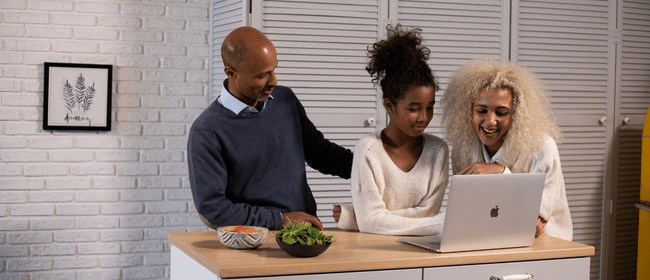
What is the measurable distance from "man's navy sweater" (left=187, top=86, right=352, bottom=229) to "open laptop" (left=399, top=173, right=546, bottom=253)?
0.57 meters

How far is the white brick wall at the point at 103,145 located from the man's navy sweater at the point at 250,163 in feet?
4.73

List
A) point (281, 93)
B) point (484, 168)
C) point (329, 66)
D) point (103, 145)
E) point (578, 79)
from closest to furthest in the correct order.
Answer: point (484, 168) < point (281, 93) < point (329, 66) < point (103, 145) < point (578, 79)

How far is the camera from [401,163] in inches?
73.4

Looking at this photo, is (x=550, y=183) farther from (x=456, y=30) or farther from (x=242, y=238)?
(x=456, y=30)

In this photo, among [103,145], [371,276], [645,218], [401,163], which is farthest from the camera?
[645,218]

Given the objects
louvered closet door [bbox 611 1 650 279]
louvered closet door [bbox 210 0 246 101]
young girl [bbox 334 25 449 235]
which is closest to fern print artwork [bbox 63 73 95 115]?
louvered closet door [bbox 210 0 246 101]

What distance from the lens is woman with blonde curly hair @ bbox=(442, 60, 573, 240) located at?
1.80 metres

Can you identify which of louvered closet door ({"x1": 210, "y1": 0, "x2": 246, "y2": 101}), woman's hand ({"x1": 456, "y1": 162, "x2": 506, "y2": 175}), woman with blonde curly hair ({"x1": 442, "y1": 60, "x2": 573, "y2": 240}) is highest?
louvered closet door ({"x1": 210, "y1": 0, "x2": 246, "y2": 101})

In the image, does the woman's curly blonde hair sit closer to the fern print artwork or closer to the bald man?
the bald man

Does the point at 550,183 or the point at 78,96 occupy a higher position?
the point at 78,96

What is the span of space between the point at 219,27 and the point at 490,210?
2.24 metres

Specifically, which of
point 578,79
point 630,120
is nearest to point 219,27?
point 578,79

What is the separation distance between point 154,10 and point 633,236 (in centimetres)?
332

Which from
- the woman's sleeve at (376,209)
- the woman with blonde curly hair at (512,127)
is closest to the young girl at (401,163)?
the woman's sleeve at (376,209)
